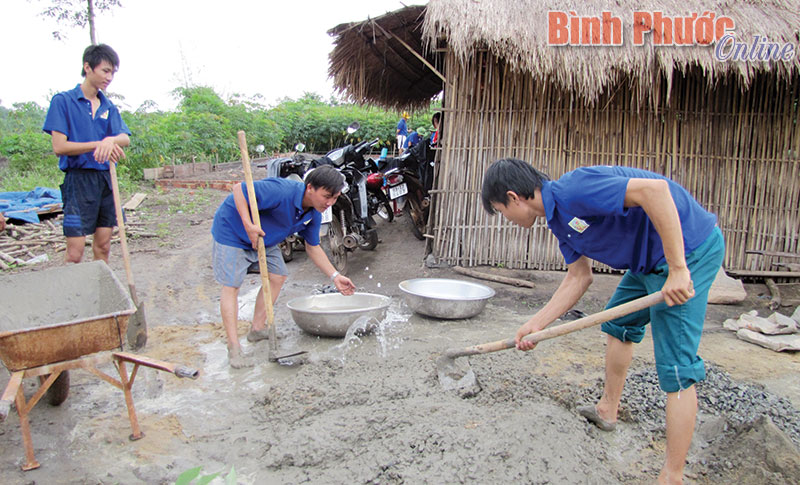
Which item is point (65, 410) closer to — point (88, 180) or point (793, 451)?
point (88, 180)

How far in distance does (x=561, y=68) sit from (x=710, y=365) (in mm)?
2884

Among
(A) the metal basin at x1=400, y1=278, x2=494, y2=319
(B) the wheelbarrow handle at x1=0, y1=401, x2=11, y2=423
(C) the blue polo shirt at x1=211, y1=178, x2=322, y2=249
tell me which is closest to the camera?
(B) the wheelbarrow handle at x1=0, y1=401, x2=11, y2=423

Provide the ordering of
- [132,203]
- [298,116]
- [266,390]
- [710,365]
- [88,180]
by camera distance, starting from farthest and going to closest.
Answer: [298,116], [132,203], [88,180], [710,365], [266,390]

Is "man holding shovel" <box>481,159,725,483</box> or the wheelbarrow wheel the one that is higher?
"man holding shovel" <box>481,159,725,483</box>

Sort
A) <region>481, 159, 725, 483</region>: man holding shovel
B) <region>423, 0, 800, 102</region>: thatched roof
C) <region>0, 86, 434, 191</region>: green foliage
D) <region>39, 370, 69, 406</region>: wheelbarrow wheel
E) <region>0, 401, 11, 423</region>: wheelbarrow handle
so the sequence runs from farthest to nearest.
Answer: <region>0, 86, 434, 191</region>: green foliage < <region>423, 0, 800, 102</region>: thatched roof < <region>39, 370, 69, 406</region>: wheelbarrow wheel < <region>481, 159, 725, 483</region>: man holding shovel < <region>0, 401, 11, 423</region>: wheelbarrow handle

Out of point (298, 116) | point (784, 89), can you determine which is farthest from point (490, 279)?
point (298, 116)

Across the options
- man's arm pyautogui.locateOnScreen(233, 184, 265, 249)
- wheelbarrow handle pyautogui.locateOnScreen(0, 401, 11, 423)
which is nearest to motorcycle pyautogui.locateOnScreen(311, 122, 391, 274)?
man's arm pyautogui.locateOnScreen(233, 184, 265, 249)

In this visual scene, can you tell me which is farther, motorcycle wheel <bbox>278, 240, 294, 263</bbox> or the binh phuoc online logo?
motorcycle wheel <bbox>278, 240, 294, 263</bbox>

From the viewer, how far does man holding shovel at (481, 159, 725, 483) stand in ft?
5.98

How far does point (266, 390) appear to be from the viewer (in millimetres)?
2898

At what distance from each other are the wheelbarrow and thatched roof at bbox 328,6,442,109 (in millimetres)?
3787

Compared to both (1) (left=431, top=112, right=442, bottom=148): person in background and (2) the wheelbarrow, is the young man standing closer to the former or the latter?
(2) the wheelbarrow

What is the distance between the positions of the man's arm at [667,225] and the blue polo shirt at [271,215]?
212cm

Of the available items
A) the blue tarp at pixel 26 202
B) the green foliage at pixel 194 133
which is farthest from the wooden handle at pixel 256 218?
the blue tarp at pixel 26 202
